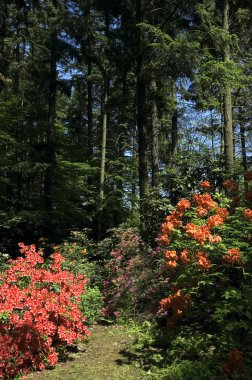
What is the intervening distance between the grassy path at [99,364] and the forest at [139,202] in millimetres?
177

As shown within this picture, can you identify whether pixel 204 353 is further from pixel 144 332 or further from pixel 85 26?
pixel 85 26

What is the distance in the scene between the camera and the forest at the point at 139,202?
4.76m

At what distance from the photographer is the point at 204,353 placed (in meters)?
4.77

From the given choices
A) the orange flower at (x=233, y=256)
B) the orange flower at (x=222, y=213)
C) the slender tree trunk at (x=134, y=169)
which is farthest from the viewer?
the slender tree trunk at (x=134, y=169)

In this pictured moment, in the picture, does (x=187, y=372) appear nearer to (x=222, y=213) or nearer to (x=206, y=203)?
(x=222, y=213)

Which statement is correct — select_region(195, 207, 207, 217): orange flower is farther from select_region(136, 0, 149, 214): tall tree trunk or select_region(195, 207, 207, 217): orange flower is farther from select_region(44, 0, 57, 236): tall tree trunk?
select_region(44, 0, 57, 236): tall tree trunk

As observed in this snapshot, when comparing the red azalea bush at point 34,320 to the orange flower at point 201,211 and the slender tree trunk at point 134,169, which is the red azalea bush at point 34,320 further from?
the slender tree trunk at point 134,169

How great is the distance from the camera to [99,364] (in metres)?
4.86

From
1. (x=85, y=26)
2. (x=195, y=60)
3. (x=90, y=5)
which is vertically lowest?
(x=195, y=60)

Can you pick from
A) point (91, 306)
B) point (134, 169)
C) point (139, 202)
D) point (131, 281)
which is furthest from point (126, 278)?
point (134, 169)

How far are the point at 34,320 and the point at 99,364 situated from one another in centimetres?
94

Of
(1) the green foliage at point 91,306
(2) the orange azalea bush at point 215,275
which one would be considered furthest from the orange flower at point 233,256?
(1) the green foliage at point 91,306

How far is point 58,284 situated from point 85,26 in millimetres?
11759

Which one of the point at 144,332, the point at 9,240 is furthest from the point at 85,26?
the point at 144,332
